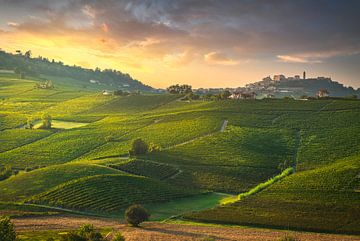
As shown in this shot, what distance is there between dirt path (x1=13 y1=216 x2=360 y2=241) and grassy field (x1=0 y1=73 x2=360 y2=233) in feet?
10.4

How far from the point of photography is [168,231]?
6253 cm

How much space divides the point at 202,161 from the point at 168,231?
125 feet

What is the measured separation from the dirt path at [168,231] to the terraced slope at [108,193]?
5759 mm

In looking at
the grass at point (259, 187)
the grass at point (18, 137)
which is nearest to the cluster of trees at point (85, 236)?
the grass at point (259, 187)

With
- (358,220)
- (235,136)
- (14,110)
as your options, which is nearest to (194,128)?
(235,136)

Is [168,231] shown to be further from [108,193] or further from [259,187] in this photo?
[259,187]

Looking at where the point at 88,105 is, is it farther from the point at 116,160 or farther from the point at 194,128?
the point at 116,160

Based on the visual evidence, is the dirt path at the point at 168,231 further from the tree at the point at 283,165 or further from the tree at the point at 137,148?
the tree at the point at 137,148

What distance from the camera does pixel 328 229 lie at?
6238 cm

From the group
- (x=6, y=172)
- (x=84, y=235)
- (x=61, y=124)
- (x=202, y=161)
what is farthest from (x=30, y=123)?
(x=84, y=235)

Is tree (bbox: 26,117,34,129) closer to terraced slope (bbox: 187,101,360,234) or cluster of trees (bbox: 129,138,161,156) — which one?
cluster of trees (bbox: 129,138,161,156)

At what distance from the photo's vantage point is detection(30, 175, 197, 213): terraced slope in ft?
249

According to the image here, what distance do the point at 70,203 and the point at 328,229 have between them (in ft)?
142

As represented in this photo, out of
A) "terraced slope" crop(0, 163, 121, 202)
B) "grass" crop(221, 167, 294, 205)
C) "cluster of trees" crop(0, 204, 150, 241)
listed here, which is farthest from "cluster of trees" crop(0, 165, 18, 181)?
"grass" crop(221, 167, 294, 205)
